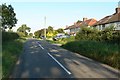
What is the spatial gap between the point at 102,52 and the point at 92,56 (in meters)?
2.01

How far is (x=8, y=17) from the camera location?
69.1 meters

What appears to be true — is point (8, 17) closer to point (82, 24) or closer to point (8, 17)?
point (8, 17)

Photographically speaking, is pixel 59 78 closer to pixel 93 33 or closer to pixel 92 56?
pixel 92 56

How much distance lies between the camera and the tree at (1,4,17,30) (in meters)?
65.7

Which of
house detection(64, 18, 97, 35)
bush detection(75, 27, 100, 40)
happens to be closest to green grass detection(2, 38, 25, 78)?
bush detection(75, 27, 100, 40)

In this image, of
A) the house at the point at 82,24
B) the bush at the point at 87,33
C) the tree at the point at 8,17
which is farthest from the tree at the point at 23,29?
the bush at the point at 87,33

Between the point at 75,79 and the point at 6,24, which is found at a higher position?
the point at 6,24

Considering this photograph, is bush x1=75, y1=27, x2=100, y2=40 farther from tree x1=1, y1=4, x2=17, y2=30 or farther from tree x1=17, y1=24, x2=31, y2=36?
tree x1=17, y1=24, x2=31, y2=36

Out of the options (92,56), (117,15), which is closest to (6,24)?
(117,15)

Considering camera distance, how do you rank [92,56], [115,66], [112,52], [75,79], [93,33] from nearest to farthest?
[75,79]
[115,66]
[112,52]
[92,56]
[93,33]

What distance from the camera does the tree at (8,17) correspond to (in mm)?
65688

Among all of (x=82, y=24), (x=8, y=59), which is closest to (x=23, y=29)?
(x=82, y=24)

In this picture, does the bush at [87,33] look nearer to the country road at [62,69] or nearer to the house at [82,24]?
the country road at [62,69]

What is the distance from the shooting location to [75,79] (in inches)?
445
